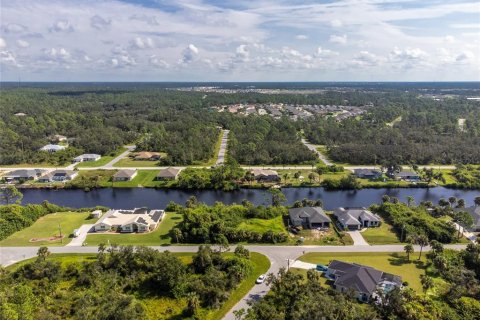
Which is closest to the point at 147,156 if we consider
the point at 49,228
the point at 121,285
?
the point at 49,228

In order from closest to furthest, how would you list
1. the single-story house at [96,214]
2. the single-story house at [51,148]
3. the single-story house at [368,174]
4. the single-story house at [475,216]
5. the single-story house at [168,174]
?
the single-story house at [475,216]
the single-story house at [96,214]
the single-story house at [168,174]
the single-story house at [368,174]
the single-story house at [51,148]

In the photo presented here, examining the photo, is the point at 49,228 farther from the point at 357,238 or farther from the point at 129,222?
the point at 357,238

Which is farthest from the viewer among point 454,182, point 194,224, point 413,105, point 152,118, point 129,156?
point 413,105

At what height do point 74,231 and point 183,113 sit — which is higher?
point 183,113

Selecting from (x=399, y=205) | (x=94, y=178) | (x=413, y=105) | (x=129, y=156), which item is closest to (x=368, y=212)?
(x=399, y=205)

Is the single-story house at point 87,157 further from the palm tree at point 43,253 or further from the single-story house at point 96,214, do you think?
the palm tree at point 43,253

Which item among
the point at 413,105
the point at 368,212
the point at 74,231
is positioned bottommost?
the point at 74,231

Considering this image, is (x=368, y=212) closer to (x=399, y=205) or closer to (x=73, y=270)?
(x=399, y=205)

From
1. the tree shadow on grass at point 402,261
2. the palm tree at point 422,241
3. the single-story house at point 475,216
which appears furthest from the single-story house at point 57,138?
the single-story house at point 475,216
